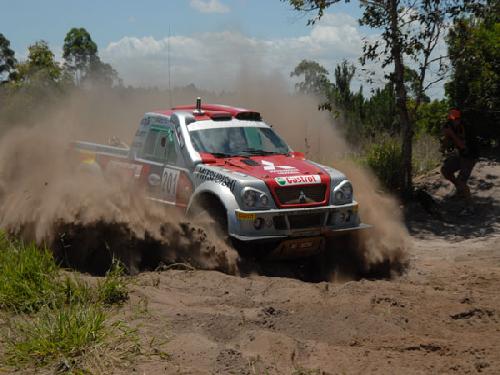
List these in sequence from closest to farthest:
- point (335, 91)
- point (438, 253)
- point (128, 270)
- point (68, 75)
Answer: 1. point (128, 270)
2. point (438, 253)
3. point (335, 91)
4. point (68, 75)

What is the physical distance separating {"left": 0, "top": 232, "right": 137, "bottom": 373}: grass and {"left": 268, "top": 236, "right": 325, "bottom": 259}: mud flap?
212cm

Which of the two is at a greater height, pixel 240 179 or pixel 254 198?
pixel 240 179

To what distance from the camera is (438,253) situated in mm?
10273

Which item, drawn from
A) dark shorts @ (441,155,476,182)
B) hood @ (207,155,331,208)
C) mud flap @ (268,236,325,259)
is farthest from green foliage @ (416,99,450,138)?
mud flap @ (268,236,325,259)

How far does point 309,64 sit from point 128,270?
2323 centimetres

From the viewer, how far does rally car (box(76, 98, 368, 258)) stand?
311 inches

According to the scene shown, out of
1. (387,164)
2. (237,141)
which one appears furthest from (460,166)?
(237,141)

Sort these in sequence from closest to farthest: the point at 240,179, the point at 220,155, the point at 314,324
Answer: the point at 314,324 < the point at 240,179 < the point at 220,155

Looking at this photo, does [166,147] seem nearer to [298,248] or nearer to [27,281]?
[298,248]

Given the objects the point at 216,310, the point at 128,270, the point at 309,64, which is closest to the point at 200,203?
the point at 128,270

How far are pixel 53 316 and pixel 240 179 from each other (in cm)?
303

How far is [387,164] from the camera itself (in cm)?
1362

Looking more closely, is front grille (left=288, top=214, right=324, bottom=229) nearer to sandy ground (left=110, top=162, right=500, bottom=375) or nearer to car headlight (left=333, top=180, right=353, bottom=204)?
car headlight (left=333, top=180, right=353, bottom=204)

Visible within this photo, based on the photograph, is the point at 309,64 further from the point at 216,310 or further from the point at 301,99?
the point at 216,310
